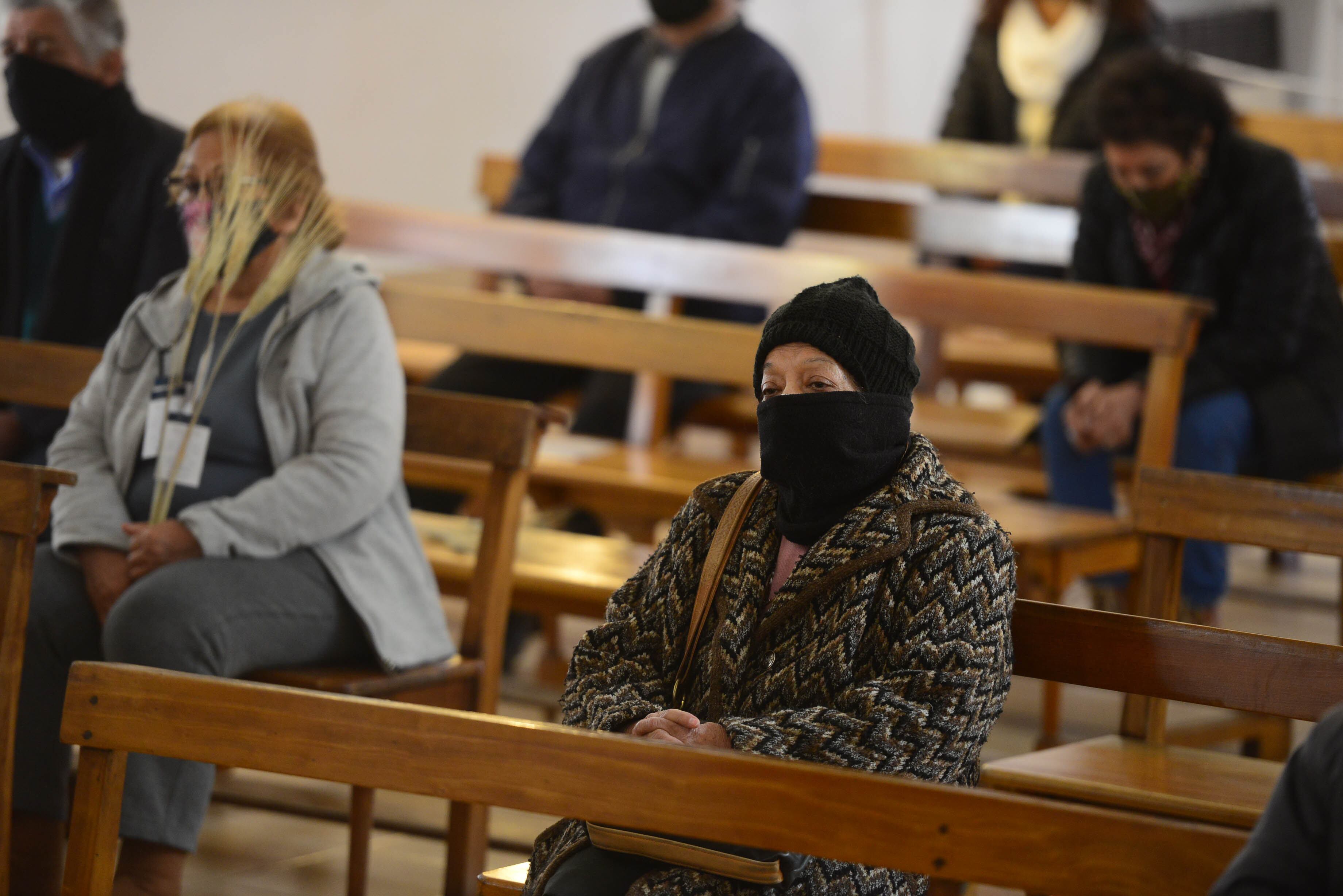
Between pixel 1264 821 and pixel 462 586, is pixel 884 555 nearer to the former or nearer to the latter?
pixel 1264 821

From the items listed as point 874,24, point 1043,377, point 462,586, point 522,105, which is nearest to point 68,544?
point 462,586

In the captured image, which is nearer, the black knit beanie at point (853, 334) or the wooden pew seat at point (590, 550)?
the black knit beanie at point (853, 334)

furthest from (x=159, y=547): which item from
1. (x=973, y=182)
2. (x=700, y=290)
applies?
(x=973, y=182)

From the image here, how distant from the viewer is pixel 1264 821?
1348mm

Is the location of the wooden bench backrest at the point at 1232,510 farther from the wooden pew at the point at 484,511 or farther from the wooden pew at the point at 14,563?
the wooden pew at the point at 14,563

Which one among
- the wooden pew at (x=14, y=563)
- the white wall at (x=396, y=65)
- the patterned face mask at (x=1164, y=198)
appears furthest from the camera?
the white wall at (x=396, y=65)

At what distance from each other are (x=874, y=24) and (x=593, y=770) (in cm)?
747

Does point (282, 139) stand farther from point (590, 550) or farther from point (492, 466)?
point (590, 550)

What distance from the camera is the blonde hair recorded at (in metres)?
2.58

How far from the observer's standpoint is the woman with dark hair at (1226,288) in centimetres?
352

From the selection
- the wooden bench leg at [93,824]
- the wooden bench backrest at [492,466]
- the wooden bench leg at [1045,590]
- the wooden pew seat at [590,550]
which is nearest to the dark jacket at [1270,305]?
the wooden pew seat at [590,550]

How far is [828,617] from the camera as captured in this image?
1.78 metres

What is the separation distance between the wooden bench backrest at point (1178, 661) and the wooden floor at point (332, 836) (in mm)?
606

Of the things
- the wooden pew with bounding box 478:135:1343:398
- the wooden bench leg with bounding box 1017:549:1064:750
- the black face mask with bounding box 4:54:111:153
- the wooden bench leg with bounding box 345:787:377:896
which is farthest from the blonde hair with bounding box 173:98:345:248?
the wooden pew with bounding box 478:135:1343:398
